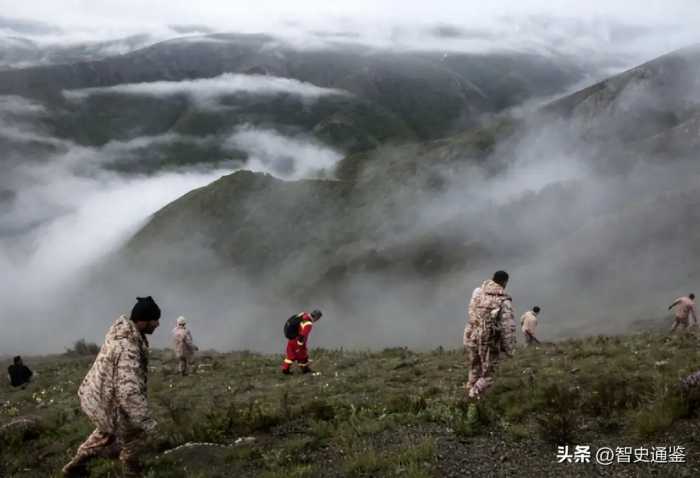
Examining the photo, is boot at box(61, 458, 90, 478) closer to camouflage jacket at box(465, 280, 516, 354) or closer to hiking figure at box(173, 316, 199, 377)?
camouflage jacket at box(465, 280, 516, 354)

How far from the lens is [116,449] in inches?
309

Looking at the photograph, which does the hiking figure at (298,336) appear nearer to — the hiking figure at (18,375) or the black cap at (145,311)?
the black cap at (145,311)

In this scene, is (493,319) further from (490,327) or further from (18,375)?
(18,375)

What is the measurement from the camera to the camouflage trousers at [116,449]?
7230mm

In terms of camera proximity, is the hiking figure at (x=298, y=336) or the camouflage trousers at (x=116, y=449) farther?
the hiking figure at (x=298, y=336)

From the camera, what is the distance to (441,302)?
85125 millimetres

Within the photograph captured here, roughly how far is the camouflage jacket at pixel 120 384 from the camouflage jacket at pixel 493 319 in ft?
18.5

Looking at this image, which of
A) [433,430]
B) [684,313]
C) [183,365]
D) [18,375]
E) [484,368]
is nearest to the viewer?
[433,430]

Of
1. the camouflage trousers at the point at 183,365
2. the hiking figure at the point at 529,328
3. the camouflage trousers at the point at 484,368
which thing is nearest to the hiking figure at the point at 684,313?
the hiking figure at the point at 529,328

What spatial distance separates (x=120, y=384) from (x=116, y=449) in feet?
A: 4.69

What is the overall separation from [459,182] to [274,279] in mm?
56726

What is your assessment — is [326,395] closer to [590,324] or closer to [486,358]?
[486,358]

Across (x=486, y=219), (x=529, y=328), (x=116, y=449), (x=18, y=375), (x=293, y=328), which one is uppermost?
(x=486, y=219)

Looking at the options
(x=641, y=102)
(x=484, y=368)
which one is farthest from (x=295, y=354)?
(x=641, y=102)
